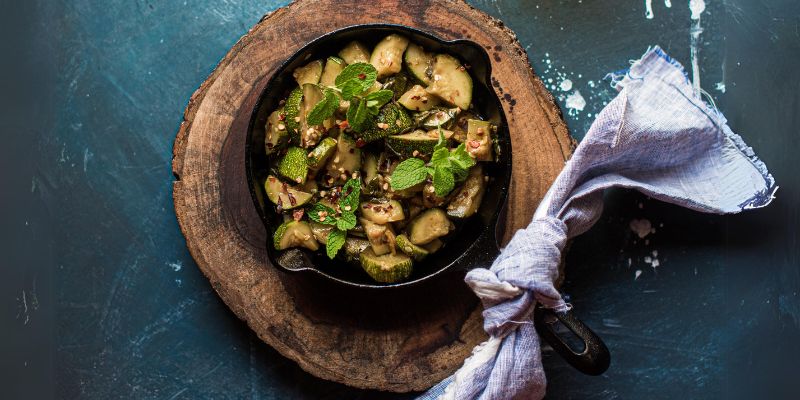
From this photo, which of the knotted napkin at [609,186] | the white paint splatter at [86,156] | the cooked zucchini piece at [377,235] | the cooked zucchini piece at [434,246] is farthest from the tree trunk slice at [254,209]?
the white paint splatter at [86,156]

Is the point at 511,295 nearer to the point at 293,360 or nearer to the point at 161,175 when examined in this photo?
the point at 293,360

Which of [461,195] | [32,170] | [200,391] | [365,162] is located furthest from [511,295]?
[32,170]

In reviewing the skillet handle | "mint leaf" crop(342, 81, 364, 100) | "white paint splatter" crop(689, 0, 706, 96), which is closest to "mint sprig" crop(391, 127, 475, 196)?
"mint leaf" crop(342, 81, 364, 100)

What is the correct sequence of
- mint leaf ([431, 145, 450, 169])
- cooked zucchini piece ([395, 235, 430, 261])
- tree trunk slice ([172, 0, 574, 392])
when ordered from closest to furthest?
mint leaf ([431, 145, 450, 169])
cooked zucchini piece ([395, 235, 430, 261])
tree trunk slice ([172, 0, 574, 392])

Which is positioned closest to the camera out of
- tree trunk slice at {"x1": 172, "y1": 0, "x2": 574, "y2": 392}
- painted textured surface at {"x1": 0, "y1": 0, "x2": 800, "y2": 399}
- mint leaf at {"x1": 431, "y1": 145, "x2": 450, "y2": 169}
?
mint leaf at {"x1": 431, "y1": 145, "x2": 450, "y2": 169}

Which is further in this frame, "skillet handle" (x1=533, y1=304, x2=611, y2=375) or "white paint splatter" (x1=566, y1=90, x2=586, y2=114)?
"white paint splatter" (x1=566, y1=90, x2=586, y2=114)

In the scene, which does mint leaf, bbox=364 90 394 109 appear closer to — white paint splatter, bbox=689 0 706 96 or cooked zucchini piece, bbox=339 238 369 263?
cooked zucchini piece, bbox=339 238 369 263

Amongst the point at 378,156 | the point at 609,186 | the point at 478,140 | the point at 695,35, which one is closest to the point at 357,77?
the point at 378,156

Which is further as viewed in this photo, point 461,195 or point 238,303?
point 238,303
